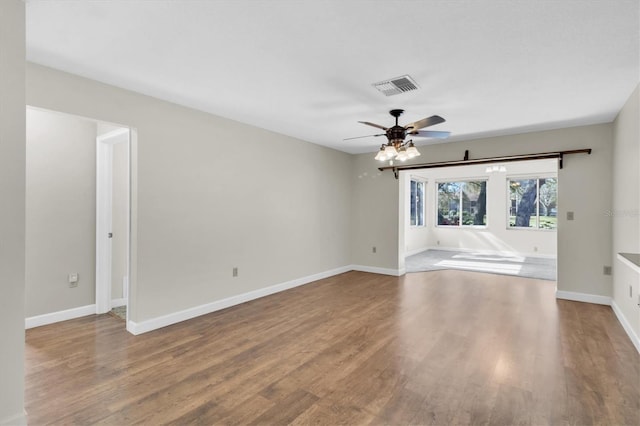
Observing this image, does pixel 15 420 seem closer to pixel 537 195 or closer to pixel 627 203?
pixel 627 203

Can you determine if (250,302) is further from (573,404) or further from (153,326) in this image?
(573,404)

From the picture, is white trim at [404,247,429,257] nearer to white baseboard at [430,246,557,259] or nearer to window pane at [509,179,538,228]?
white baseboard at [430,246,557,259]

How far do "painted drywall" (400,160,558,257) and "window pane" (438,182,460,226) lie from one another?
0.18 meters

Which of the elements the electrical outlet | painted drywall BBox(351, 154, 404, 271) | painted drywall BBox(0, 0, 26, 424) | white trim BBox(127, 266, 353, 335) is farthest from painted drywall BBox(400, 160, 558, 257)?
painted drywall BBox(0, 0, 26, 424)

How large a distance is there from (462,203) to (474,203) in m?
0.33

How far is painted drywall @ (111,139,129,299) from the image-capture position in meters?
4.17

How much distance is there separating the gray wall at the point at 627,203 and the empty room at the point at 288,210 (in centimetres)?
5

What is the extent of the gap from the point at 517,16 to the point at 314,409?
277 cm

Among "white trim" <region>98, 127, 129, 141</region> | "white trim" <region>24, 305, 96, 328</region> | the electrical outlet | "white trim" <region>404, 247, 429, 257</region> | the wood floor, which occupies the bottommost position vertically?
the wood floor

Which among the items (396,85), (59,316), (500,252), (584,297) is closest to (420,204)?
(500,252)

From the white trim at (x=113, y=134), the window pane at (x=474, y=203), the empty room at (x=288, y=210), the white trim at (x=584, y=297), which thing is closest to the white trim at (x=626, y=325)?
the empty room at (x=288, y=210)

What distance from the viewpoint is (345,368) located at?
8.65ft

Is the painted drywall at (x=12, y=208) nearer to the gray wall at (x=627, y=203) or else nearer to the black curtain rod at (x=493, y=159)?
the gray wall at (x=627, y=203)

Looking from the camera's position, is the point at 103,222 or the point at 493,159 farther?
the point at 493,159
